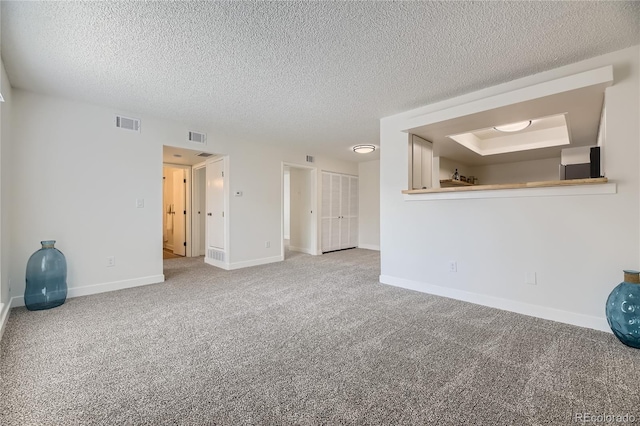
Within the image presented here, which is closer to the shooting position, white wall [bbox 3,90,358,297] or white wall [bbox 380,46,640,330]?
white wall [bbox 380,46,640,330]

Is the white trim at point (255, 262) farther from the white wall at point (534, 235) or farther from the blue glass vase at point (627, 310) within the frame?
the blue glass vase at point (627, 310)

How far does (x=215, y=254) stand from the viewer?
17.0 ft

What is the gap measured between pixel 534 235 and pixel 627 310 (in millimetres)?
865

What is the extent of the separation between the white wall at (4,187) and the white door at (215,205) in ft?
8.55

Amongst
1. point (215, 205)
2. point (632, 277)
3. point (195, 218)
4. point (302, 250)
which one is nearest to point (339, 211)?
point (302, 250)

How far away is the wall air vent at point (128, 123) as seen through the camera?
3.60 m

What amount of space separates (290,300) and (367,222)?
4.66 m

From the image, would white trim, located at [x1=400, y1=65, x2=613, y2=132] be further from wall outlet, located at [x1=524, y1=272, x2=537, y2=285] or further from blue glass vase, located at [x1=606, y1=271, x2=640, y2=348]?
wall outlet, located at [x1=524, y1=272, x2=537, y2=285]

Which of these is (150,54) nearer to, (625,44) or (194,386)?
(194,386)

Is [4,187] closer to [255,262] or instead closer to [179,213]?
[255,262]

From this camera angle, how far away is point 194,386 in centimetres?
159

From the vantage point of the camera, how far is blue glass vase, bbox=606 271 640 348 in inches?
78.0

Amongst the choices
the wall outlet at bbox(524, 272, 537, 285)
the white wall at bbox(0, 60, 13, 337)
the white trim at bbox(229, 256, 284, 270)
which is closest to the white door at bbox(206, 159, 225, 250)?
the white trim at bbox(229, 256, 284, 270)

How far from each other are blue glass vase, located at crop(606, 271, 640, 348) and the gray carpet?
0.10 m
